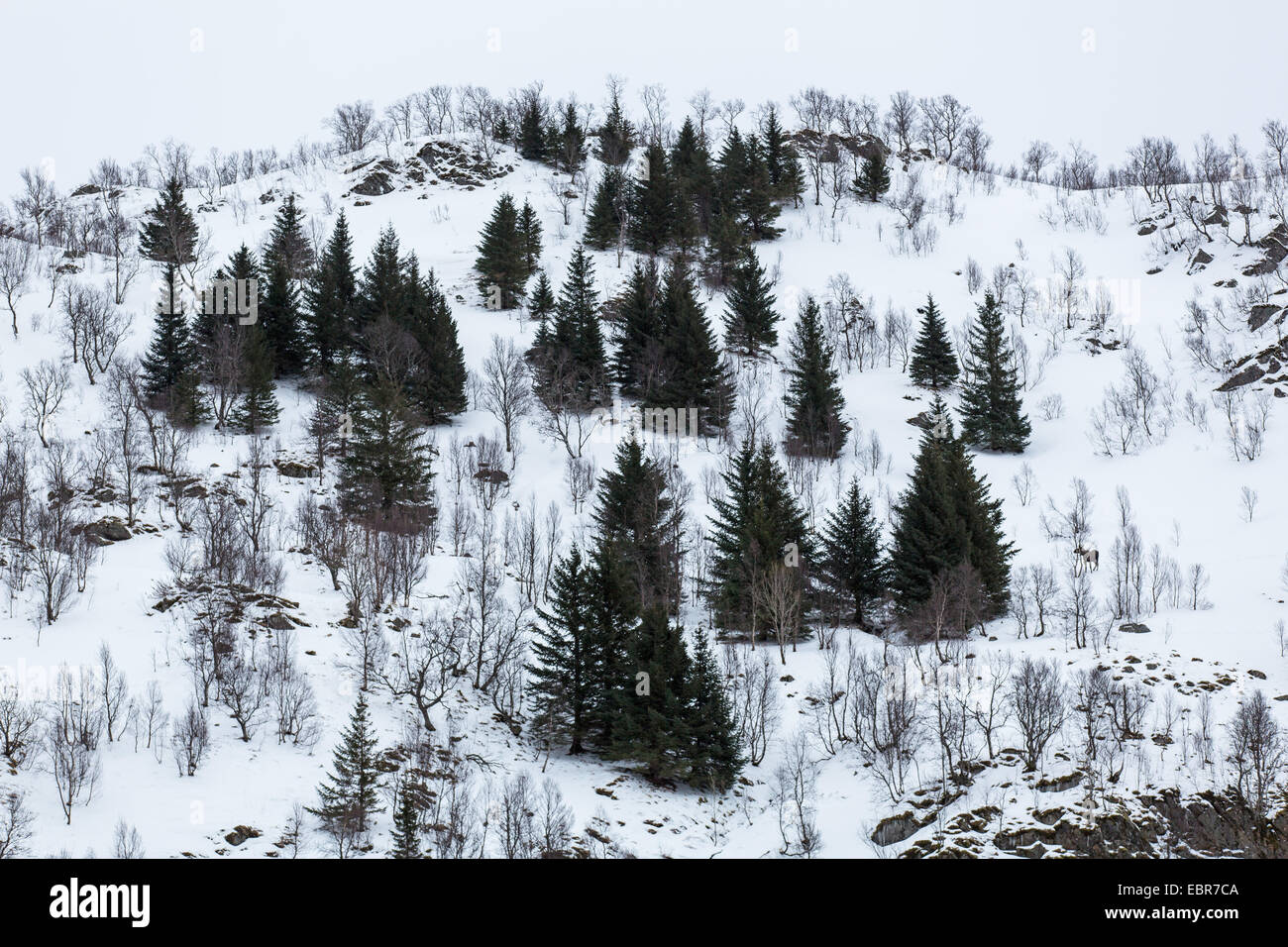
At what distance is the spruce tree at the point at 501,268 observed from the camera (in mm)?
74750

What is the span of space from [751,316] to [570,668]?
43813mm

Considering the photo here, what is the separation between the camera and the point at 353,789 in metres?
26.1

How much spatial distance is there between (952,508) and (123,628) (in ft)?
121

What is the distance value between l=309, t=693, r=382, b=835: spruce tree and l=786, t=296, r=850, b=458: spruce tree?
3835cm

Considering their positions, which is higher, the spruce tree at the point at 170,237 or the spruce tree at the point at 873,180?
the spruce tree at the point at 873,180

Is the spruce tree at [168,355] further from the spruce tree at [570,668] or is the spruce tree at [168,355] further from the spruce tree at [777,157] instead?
the spruce tree at [777,157]

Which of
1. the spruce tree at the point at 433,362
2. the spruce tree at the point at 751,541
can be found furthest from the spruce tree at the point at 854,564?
the spruce tree at the point at 433,362

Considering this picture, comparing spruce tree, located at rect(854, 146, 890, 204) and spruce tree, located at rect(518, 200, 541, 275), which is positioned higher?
spruce tree, located at rect(854, 146, 890, 204)

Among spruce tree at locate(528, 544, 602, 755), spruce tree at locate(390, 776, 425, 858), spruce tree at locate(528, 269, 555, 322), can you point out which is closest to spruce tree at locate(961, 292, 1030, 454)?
spruce tree at locate(528, 269, 555, 322)

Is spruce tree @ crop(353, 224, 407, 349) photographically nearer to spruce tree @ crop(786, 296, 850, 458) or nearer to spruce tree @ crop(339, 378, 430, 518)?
spruce tree @ crop(339, 378, 430, 518)

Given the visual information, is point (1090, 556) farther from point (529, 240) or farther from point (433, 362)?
point (529, 240)

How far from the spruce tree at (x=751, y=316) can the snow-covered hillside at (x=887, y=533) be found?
224 cm

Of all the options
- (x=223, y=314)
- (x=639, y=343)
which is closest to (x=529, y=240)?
(x=639, y=343)

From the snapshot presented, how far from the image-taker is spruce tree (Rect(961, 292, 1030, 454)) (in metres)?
60.6
